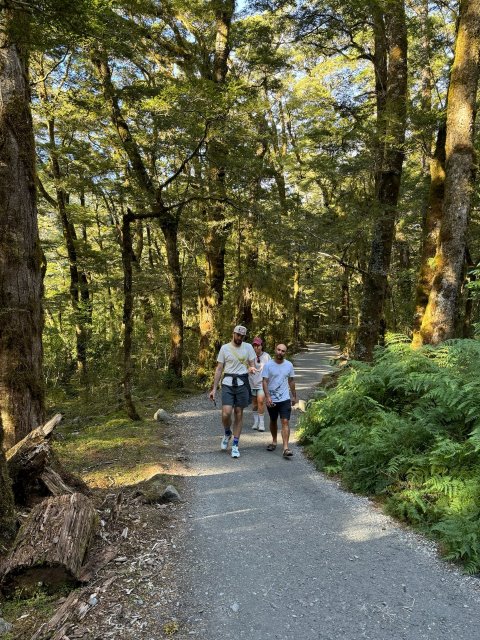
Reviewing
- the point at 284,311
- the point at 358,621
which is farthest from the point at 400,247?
the point at 358,621

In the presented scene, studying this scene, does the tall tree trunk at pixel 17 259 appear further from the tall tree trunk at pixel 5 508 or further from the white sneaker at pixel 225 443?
the white sneaker at pixel 225 443

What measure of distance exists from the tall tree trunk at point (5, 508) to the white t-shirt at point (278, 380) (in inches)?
171

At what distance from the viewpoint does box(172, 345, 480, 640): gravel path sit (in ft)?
9.61

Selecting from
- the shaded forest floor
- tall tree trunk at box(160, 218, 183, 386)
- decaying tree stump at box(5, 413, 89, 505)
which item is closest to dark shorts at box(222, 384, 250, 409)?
the shaded forest floor

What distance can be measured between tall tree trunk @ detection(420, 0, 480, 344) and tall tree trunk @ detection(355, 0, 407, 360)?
2.28m

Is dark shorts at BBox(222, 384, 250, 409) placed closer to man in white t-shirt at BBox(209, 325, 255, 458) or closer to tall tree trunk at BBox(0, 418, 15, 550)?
man in white t-shirt at BBox(209, 325, 255, 458)

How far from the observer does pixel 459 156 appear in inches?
311

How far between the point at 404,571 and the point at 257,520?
1571 millimetres

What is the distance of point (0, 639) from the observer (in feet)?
8.72

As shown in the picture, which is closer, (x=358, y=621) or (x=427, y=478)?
(x=358, y=621)

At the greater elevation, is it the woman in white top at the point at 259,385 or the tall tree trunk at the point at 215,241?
the tall tree trunk at the point at 215,241

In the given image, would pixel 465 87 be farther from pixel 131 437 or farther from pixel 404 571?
pixel 131 437

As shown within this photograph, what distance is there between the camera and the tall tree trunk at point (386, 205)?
34.8 feet

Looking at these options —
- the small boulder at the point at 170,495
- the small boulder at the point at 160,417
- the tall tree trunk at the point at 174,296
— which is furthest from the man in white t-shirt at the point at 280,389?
the tall tree trunk at the point at 174,296
